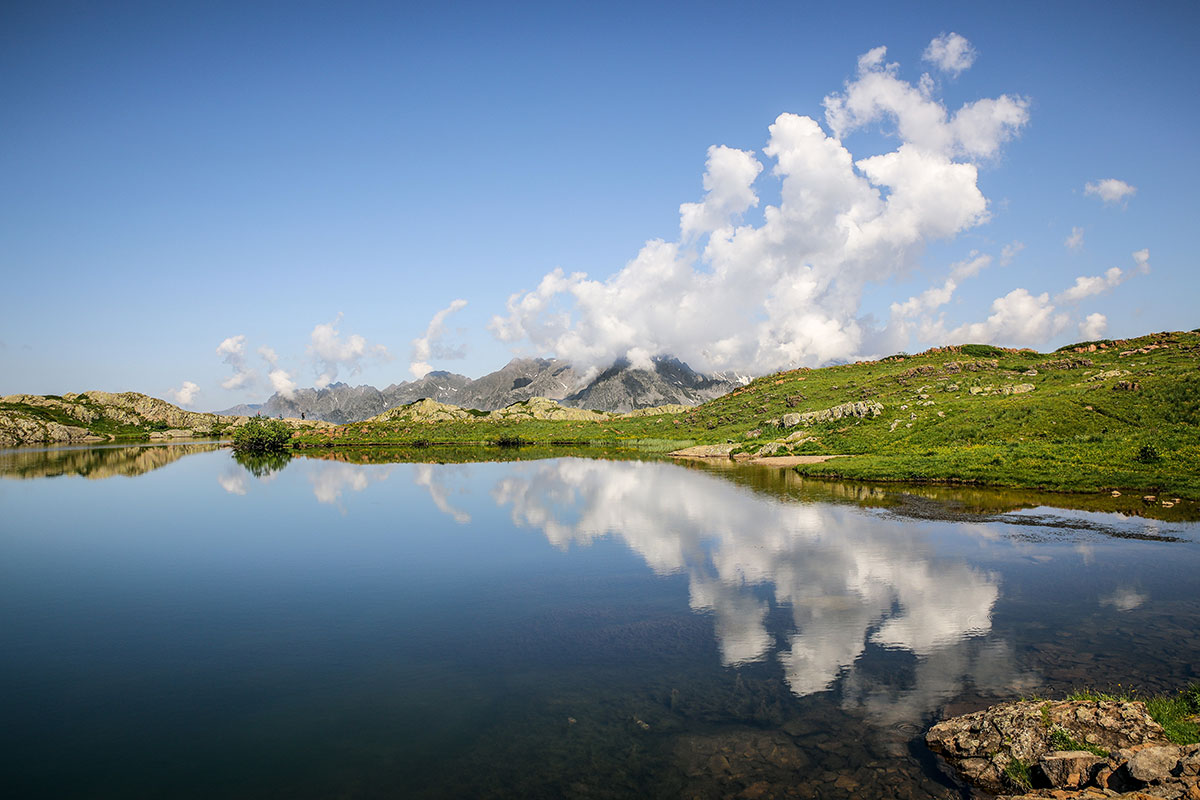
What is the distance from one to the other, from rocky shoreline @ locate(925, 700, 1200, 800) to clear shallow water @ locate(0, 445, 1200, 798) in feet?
2.71

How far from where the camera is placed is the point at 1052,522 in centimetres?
3647

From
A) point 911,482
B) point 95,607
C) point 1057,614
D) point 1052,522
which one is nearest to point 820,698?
point 1057,614

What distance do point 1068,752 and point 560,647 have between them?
43.8 ft

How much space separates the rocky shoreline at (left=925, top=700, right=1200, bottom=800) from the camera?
1002cm

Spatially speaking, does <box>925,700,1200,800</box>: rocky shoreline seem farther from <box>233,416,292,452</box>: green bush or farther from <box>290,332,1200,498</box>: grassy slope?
<box>233,416,292,452</box>: green bush

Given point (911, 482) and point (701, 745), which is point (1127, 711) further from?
point (911, 482)

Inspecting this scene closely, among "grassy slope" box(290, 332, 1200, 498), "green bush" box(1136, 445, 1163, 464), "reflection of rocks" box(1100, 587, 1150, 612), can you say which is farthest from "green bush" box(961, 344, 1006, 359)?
"reflection of rocks" box(1100, 587, 1150, 612)

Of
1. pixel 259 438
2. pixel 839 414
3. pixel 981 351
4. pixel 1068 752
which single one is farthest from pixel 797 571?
pixel 981 351

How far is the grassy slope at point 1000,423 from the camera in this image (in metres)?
47.6

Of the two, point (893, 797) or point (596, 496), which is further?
point (596, 496)

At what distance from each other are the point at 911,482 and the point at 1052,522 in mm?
18499

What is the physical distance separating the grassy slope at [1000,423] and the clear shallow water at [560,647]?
12.8 m

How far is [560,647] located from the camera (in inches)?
771

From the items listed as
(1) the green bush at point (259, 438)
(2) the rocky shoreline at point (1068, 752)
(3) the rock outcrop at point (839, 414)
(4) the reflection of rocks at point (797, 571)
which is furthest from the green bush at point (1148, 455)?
(1) the green bush at point (259, 438)
